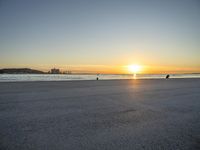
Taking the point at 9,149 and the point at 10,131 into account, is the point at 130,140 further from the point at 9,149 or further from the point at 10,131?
the point at 10,131

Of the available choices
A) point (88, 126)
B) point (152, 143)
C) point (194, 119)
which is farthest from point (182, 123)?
point (88, 126)

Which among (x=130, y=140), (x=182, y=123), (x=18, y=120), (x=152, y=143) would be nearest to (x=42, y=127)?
(x=18, y=120)

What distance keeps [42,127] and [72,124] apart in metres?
0.68

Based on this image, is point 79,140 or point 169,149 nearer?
point 169,149

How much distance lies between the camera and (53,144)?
270 cm

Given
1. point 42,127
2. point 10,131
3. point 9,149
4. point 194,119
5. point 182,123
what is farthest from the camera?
point 194,119

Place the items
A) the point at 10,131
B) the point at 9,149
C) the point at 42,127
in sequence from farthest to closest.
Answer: the point at 42,127, the point at 10,131, the point at 9,149

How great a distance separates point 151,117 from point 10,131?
3.47 m

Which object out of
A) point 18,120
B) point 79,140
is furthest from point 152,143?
point 18,120

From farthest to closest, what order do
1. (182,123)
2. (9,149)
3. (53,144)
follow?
1. (182,123)
2. (53,144)
3. (9,149)

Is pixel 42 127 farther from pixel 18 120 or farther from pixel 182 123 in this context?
pixel 182 123

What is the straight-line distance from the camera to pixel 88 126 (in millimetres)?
3611

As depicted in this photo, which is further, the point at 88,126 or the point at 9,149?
the point at 88,126

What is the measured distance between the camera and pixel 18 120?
158 inches
